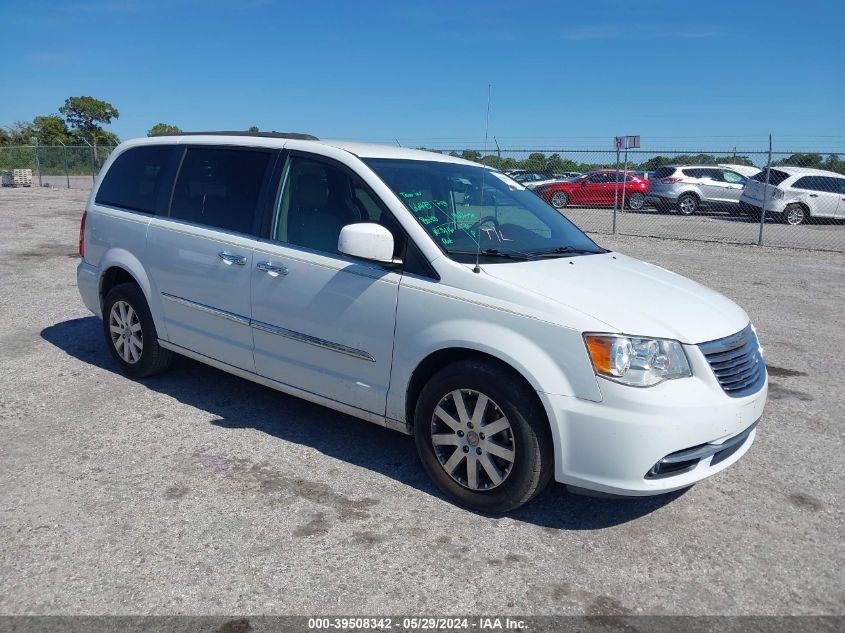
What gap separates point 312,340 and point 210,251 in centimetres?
105

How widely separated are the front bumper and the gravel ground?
359mm

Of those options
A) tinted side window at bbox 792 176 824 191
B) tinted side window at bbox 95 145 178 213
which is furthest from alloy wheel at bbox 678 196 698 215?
tinted side window at bbox 95 145 178 213

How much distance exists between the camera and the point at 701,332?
3502 mm

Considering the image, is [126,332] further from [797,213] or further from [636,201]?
[636,201]

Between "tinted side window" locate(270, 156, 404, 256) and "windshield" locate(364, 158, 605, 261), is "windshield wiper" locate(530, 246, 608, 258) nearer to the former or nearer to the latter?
"windshield" locate(364, 158, 605, 261)

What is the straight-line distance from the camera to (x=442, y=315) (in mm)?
3639

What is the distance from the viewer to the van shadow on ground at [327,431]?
3.77 m

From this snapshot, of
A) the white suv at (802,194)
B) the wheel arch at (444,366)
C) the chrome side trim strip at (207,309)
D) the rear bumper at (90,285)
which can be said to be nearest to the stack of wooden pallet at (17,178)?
the white suv at (802,194)

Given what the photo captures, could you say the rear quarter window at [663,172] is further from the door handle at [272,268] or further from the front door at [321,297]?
the door handle at [272,268]

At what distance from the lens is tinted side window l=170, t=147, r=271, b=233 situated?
4.64 meters

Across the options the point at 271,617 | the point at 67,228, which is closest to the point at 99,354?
the point at 271,617

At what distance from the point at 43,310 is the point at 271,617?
245 inches

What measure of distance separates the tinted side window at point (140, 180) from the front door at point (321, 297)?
1.25 metres

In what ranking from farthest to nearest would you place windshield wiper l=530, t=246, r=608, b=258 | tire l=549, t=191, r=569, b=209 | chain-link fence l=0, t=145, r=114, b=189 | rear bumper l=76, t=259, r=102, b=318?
chain-link fence l=0, t=145, r=114, b=189 < tire l=549, t=191, r=569, b=209 < rear bumper l=76, t=259, r=102, b=318 < windshield wiper l=530, t=246, r=608, b=258
